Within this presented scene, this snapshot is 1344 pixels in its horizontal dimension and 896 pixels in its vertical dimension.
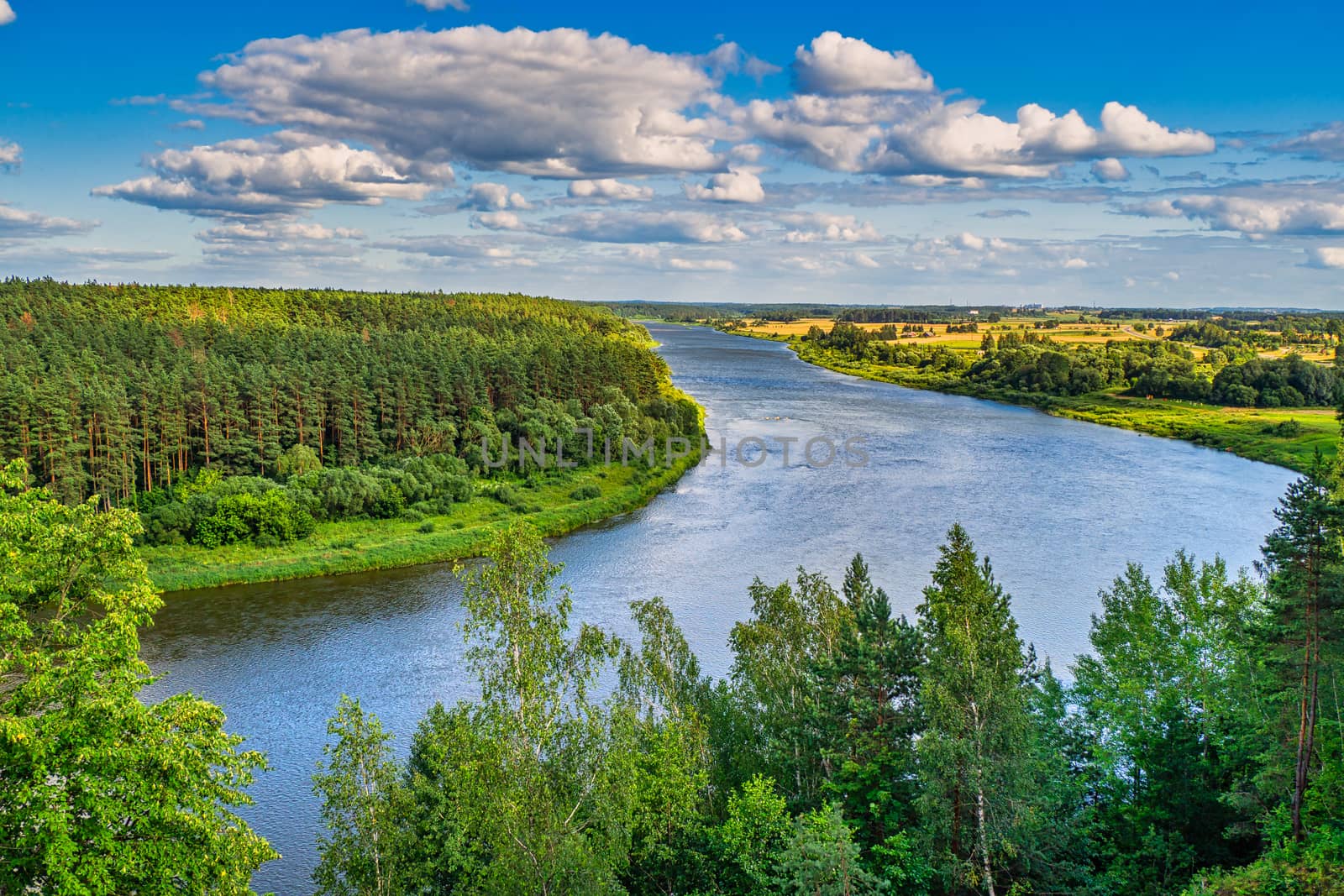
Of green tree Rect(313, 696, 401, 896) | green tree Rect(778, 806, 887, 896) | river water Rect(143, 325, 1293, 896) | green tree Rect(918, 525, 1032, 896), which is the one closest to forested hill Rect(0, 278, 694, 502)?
river water Rect(143, 325, 1293, 896)

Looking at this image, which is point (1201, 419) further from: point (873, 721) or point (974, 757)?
point (974, 757)

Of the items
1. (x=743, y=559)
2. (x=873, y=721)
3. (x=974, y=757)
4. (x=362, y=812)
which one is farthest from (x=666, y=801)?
(x=743, y=559)

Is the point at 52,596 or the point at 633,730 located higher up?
the point at 52,596

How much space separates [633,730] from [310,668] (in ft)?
59.2

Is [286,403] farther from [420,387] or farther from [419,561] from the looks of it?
[419,561]

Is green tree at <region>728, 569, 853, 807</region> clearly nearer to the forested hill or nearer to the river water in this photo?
the river water

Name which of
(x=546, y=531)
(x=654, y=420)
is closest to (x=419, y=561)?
(x=546, y=531)

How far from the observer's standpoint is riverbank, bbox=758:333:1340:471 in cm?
6906

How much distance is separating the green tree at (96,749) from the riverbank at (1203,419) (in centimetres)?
6360

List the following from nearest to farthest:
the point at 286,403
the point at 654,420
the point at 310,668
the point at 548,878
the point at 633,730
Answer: the point at 548,878 < the point at 633,730 < the point at 310,668 < the point at 286,403 < the point at 654,420

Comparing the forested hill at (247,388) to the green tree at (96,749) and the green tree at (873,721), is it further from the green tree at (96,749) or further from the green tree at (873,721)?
the green tree at (873,721)

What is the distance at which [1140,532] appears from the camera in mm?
45625

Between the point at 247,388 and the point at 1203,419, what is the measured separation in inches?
3058

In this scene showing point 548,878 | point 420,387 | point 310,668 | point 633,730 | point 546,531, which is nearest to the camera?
point 548,878
